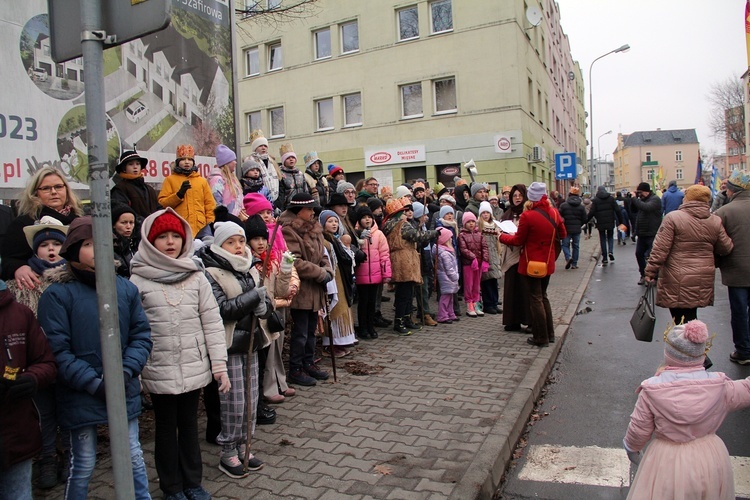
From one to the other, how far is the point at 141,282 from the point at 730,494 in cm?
339

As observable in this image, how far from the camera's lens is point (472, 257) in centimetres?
938

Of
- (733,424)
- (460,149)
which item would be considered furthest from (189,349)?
(460,149)

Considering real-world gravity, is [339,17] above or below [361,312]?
above

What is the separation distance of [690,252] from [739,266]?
2.11ft

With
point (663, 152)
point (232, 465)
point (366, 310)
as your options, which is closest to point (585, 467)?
point (232, 465)

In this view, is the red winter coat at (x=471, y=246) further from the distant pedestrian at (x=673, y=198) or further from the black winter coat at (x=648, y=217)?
the distant pedestrian at (x=673, y=198)

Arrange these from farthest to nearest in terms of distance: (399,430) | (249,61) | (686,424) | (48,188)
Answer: (249,61), (399,430), (48,188), (686,424)

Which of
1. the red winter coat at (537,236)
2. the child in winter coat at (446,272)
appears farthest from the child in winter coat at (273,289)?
the child in winter coat at (446,272)

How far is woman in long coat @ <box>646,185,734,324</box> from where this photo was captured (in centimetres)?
613

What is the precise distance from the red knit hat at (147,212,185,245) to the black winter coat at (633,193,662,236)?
36.8ft

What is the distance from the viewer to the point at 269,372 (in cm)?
549

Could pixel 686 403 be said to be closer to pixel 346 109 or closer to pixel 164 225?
pixel 164 225

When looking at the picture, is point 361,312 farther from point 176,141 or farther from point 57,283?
point 57,283

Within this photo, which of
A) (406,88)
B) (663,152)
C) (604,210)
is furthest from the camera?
(663,152)
